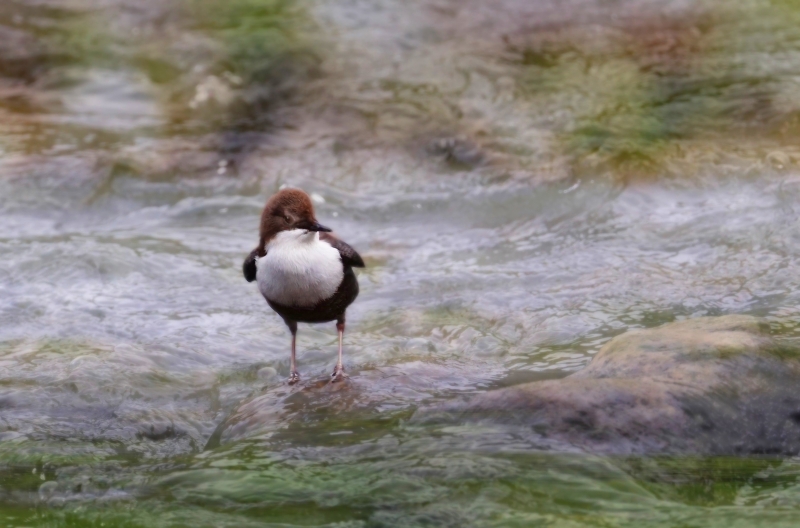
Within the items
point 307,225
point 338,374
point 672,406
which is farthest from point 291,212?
point 672,406

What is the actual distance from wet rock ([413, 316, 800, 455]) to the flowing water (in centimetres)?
11

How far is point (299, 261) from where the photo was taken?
472cm

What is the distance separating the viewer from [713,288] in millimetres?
6109

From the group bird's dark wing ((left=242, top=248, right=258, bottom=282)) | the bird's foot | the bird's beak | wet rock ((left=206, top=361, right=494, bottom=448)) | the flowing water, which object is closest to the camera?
the flowing water

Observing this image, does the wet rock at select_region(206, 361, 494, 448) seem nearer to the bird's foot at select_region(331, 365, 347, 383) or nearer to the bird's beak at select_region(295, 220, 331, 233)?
the bird's foot at select_region(331, 365, 347, 383)

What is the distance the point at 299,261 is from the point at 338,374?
1.91ft

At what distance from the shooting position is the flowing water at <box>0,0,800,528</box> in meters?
3.79

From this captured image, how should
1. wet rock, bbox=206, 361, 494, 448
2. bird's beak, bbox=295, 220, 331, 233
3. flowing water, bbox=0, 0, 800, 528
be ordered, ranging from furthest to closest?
1. bird's beak, bbox=295, 220, 331, 233
2. wet rock, bbox=206, 361, 494, 448
3. flowing water, bbox=0, 0, 800, 528

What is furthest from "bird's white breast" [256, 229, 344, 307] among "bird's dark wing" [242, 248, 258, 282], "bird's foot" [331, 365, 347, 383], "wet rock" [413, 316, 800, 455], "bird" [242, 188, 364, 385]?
"wet rock" [413, 316, 800, 455]

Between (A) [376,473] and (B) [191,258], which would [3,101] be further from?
(A) [376,473]

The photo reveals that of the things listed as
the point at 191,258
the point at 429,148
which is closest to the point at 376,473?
the point at 191,258

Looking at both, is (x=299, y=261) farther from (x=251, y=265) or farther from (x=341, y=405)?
(x=341, y=405)

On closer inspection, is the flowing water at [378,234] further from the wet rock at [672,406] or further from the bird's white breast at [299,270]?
the bird's white breast at [299,270]

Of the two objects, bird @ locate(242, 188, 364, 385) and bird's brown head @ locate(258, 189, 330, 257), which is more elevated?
bird's brown head @ locate(258, 189, 330, 257)
